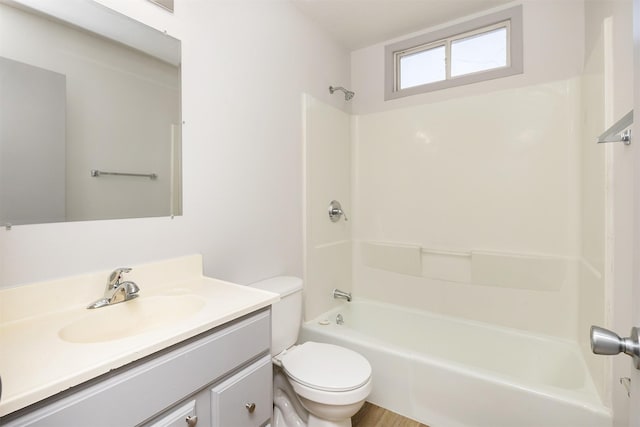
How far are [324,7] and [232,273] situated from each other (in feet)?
6.06

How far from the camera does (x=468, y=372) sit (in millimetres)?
1552

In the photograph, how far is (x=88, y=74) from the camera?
1124 millimetres

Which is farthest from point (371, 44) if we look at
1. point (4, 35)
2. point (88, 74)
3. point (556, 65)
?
point (4, 35)

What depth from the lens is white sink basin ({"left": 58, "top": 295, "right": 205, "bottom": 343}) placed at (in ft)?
3.16

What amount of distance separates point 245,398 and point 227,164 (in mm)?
1071

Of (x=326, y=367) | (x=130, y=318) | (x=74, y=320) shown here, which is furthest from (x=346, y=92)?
(x=74, y=320)

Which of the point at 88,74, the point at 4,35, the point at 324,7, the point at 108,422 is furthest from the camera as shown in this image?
the point at 324,7

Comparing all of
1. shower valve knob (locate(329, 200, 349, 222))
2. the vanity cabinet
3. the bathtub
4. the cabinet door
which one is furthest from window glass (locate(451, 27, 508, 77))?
the cabinet door

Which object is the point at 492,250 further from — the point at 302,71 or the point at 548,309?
the point at 302,71

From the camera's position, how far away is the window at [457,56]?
2.06 meters

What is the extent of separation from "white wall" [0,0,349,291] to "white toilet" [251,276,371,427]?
0.28m

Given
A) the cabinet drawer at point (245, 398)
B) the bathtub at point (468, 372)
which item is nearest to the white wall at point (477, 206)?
the bathtub at point (468, 372)

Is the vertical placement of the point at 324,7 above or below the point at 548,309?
above

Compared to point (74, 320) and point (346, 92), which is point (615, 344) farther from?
point (346, 92)
